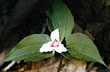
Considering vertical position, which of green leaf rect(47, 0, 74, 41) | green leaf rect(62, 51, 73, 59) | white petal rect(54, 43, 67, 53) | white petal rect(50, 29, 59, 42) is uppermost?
green leaf rect(47, 0, 74, 41)

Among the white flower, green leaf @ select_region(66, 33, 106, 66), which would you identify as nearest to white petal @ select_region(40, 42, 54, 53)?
the white flower

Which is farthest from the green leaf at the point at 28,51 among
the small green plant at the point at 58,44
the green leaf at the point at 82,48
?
the green leaf at the point at 82,48

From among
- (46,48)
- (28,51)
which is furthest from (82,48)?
(28,51)

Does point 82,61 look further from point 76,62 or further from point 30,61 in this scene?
point 30,61

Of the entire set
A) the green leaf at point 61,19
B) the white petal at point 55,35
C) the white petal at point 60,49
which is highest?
the green leaf at point 61,19

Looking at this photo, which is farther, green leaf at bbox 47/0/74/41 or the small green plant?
green leaf at bbox 47/0/74/41

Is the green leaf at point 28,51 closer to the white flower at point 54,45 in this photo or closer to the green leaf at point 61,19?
the white flower at point 54,45

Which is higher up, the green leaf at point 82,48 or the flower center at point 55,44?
the flower center at point 55,44

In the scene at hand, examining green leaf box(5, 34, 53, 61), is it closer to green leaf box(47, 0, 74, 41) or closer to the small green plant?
the small green plant

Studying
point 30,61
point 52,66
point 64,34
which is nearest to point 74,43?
point 64,34
